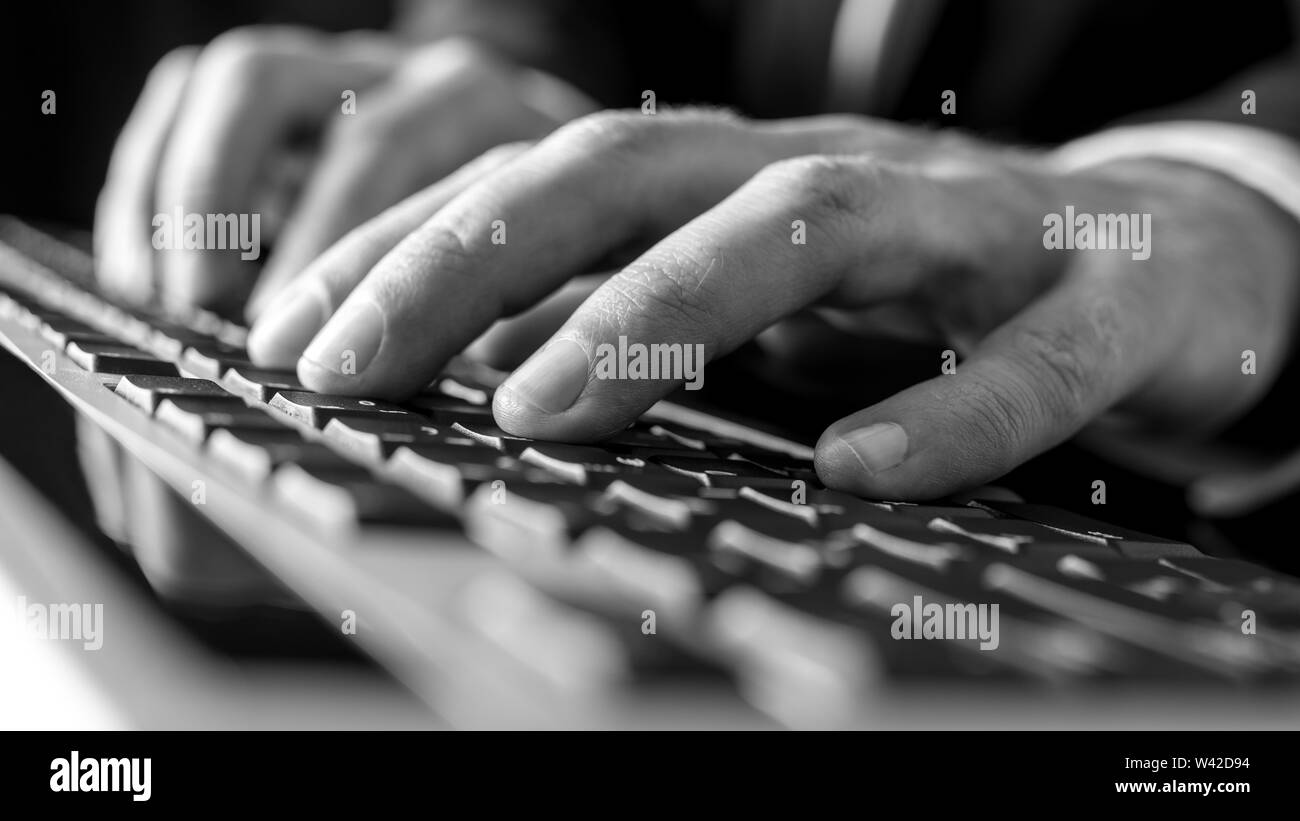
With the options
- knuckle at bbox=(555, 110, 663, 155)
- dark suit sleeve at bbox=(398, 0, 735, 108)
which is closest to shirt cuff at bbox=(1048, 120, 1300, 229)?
knuckle at bbox=(555, 110, 663, 155)

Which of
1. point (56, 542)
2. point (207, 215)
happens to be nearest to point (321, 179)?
point (207, 215)

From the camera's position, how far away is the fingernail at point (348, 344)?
0.45 m

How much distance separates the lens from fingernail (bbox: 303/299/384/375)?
1.49 feet

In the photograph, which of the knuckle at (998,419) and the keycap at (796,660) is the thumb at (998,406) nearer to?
the knuckle at (998,419)

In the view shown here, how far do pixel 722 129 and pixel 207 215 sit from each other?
0.47 meters

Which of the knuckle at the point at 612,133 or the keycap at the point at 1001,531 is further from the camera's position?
the knuckle at the point at 612,133

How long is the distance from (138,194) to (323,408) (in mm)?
761

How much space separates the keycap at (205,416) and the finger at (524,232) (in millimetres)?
90

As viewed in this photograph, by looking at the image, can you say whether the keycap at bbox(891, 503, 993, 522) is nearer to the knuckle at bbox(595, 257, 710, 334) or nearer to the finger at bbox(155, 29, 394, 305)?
the knuckle at bbox(595, 257, 710, 334)

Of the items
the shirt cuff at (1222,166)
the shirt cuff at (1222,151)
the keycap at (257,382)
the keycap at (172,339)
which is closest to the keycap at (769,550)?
the keycap at (257,382)

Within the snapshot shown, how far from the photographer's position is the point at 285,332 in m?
0.50

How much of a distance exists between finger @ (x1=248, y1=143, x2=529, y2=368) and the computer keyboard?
58 millimetres

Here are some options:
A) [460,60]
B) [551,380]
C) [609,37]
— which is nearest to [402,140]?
[460,60]

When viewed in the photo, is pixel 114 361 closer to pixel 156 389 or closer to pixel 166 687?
pixel 156 389
